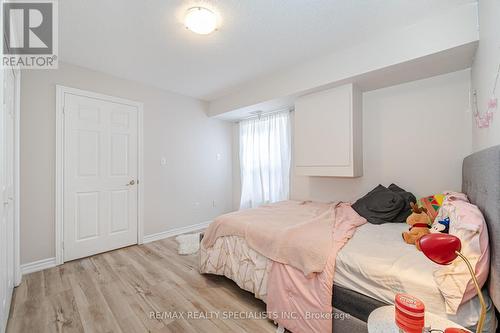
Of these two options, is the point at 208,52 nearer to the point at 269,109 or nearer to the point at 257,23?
the point at 257,23

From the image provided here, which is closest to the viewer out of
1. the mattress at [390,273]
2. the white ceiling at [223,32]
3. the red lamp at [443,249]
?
the red lamp at [443,249]

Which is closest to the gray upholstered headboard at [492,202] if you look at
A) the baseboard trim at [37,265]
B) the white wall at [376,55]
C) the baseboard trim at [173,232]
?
the white wall at [376,55]

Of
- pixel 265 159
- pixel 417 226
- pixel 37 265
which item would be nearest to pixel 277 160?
pixel 265 159

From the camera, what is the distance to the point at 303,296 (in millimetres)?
1502

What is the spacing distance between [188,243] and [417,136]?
126 inches

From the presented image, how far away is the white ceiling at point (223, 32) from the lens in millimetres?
1713

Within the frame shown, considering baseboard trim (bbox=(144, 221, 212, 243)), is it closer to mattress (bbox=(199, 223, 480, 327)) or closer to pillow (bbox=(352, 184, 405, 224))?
mattress (bbox=(199, 223, 480, 327))

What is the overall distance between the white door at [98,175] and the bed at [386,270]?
2080mm

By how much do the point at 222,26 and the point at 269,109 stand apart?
1735 mm

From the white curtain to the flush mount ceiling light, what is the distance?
2001mm

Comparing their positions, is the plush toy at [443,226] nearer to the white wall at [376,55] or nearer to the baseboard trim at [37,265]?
the white wall at [376,55]

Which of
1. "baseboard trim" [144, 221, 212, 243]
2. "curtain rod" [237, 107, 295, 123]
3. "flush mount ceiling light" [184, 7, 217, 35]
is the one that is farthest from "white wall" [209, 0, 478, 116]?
"baseboard trim" [144, 221, 212, 243]

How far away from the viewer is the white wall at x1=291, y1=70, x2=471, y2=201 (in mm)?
2225

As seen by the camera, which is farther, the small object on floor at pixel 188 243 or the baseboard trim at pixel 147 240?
the small object on floor at pixel 188 243
